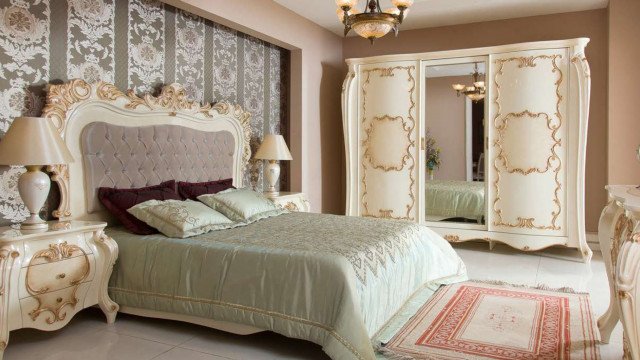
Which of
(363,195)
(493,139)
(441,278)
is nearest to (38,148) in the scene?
(441,278)

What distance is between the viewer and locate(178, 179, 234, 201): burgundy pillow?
377 cm

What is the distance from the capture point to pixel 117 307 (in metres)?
2.89

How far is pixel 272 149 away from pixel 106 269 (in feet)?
6.72

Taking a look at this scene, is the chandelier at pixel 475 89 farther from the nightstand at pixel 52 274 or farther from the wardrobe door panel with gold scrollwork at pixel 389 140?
the nightstand at pixel 52 274

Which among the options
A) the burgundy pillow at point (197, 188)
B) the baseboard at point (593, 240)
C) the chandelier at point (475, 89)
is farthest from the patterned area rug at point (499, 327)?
the chandelier at point (475, 89)

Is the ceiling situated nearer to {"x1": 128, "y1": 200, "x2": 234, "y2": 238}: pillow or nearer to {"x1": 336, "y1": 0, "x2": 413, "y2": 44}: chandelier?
{"x1": 336, "y1": 0, "x2": 413, "y2": 44}: chandelier

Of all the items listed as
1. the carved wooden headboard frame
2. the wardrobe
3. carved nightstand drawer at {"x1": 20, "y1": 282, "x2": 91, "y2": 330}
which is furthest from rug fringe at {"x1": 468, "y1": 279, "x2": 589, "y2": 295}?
carved nightstand drawer at {"x1": 20, "y1": 282, "x2": 91, "y2": 330}

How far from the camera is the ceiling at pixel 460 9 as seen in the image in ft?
15.4

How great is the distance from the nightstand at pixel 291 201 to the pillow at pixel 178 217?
1.21m

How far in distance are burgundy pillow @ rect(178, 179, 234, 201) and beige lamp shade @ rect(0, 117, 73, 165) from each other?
47.2 inches

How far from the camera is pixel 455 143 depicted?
5.04 metres

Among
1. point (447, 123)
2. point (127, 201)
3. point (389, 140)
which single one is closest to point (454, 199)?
point (447, 123)

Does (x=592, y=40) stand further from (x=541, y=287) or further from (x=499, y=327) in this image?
(x=499, y=327)

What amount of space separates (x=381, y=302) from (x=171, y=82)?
7.85 feet
